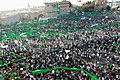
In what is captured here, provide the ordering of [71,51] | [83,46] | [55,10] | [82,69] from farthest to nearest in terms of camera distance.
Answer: [55,10], [83,46], [71,51], [82,69]

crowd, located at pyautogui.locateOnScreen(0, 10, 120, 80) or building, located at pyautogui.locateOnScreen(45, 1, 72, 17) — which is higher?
building, located at pyautogui.locateOnScreen(45, 1, 72, 17)

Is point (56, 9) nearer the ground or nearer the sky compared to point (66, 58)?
nearer the sky

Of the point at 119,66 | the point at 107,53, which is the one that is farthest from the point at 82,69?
the point at 107,53

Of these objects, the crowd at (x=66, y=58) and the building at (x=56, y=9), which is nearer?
the crowd at (x=66, y=58)

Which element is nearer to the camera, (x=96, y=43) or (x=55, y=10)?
(x=96, y=43)

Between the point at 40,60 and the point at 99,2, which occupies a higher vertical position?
the point at 99,2

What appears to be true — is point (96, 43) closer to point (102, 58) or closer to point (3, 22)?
point (102, 58)

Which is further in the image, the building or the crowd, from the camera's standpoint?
the building

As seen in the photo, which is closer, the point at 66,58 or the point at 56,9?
the point at 66,58

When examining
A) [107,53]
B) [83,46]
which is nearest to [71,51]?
[83,46]

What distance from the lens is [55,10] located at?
44.8 meters

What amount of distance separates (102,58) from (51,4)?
3184 cm

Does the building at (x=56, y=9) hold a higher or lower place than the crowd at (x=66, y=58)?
higher

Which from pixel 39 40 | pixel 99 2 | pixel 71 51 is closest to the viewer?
pixel 71 51
